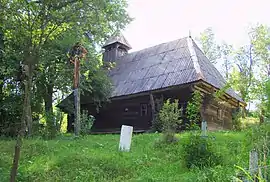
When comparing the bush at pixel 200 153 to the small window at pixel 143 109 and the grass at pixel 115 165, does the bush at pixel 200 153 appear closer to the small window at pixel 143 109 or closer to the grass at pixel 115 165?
the grass at pixel 115 165

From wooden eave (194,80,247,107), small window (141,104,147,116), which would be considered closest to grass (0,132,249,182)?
wooden eave (194,80,247,107)

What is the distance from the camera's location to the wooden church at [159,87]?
50.2 feet

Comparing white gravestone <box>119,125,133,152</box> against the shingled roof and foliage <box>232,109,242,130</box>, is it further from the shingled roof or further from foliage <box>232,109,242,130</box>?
foliage <box>232,109,242,130</box>

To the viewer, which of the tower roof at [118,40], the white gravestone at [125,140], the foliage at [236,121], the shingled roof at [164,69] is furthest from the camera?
the tower roof at [118,40]

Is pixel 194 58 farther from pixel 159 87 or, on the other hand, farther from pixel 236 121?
pixel 236 121

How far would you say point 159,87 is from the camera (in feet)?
50.6

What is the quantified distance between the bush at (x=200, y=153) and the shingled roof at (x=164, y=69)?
7370 millimetres

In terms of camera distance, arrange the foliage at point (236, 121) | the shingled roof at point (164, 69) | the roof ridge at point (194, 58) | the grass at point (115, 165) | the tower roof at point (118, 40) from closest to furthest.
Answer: the grass at point (115, 165) → the roof ridge at point (194, 58) → the shingled roof at point (164, 69) → the foliage at point (236, 121) → the tower roof at point (118, 40)

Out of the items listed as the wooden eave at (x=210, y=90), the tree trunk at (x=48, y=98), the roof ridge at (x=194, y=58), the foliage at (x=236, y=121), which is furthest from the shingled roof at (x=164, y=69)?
the tree trunk at (x=48, y=98)

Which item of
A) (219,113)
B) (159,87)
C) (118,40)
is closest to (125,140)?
(159,87)

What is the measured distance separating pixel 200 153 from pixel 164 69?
33.7 feet

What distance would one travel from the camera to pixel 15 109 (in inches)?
571

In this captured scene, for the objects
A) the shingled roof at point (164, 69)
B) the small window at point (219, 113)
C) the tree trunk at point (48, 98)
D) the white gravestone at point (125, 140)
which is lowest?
the white gravestone at point (125, 140)

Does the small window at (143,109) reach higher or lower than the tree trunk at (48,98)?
lower
